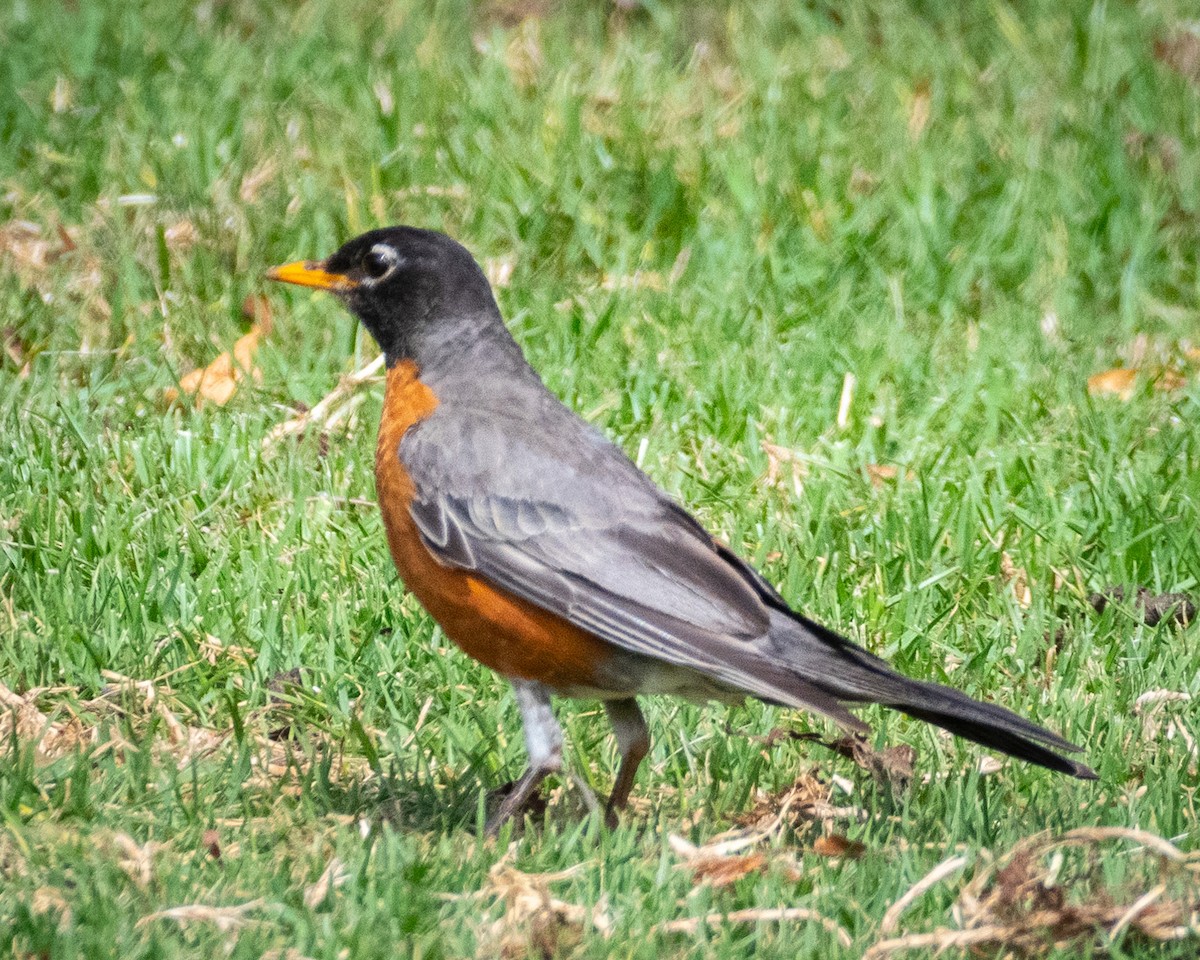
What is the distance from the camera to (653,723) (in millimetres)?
4398

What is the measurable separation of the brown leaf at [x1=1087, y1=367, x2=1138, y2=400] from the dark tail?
8.32ft

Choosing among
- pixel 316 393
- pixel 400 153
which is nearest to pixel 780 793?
pixel 316 393

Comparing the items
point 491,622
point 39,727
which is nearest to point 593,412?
point 491,622

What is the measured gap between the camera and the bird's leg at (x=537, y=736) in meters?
3.90

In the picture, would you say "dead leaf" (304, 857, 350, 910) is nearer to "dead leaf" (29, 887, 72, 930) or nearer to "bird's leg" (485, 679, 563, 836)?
"dead leaf" (29, 887, 72, 930)

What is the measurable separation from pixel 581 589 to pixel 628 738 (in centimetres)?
43

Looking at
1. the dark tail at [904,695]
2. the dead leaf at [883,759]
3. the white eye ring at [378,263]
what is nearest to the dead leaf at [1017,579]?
the dead leaf at [883,759]

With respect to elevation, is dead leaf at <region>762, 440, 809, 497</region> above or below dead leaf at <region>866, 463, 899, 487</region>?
above

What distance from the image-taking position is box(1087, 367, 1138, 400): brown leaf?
20.0 ft

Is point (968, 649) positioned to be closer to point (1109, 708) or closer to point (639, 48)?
point (1109, 708)

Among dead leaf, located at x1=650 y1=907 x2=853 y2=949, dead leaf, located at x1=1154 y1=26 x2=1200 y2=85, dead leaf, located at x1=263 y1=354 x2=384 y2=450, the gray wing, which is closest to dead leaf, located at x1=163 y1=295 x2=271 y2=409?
dead leaf, located at x1=263 y1=354 x2=384 y2=450

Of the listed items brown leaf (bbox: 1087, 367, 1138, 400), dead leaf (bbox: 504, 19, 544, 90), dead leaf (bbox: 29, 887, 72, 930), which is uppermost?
dead leaf (bbox: 504, 19, 544, 90)

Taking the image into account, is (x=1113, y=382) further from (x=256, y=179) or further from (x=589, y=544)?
(x=256, y=179)

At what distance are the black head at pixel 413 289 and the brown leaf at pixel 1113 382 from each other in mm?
2501
